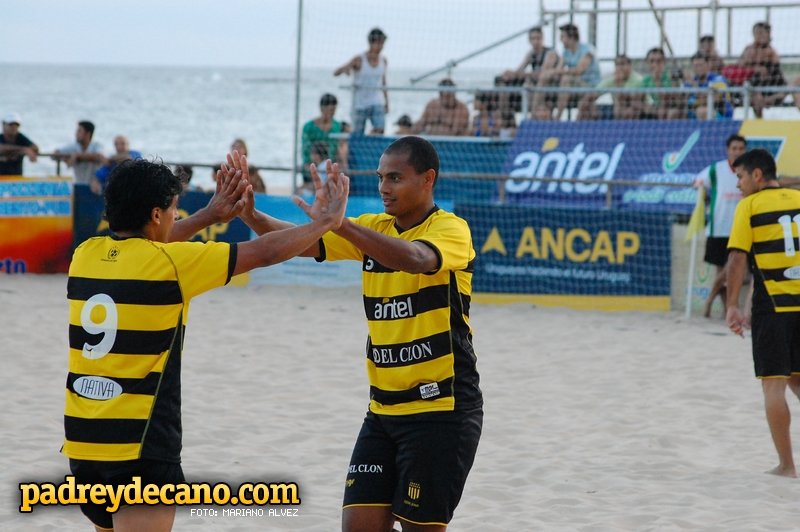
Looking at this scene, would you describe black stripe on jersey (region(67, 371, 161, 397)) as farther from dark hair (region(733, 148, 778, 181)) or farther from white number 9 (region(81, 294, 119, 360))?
dark hair (region(733, 148, 778, 181))

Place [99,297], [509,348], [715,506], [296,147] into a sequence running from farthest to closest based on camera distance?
[296,147] < [509,348] < [715,506] < [99,297]

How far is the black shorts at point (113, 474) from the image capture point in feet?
10.6

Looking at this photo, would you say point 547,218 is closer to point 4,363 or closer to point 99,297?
point 4,363

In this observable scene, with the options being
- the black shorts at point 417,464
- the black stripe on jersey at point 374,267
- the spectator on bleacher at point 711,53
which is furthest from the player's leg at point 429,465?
the spectator on bleacher at point 711,53

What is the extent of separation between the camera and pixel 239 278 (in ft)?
44.6

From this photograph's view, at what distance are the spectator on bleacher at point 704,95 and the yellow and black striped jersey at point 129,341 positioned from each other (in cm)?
1047

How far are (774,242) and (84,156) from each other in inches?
405

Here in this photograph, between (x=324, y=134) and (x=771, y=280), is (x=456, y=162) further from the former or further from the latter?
(x=771, y=280)

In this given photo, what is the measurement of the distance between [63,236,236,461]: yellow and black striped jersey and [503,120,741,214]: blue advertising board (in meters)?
9.39

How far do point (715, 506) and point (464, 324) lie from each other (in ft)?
8.28

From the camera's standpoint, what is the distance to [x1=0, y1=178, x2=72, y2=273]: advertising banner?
13.6m

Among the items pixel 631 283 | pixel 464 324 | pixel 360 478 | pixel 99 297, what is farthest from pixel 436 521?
pixel 631 283

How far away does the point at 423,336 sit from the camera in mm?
3695

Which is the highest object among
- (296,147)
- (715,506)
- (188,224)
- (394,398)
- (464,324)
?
(296,147)
